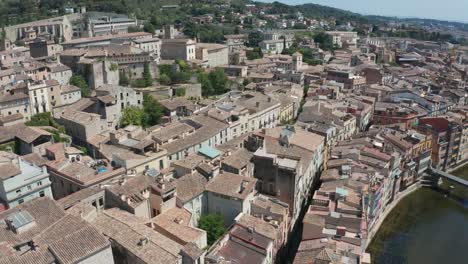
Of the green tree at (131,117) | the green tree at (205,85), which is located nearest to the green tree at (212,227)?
the green tree at (131,117)

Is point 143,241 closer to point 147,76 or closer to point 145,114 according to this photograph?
point 145,114

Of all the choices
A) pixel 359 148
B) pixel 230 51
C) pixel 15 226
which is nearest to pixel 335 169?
pixel 359 148

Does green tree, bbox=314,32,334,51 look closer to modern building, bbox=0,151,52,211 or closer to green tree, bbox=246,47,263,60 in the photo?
green tree, bbox=246,47,263,60

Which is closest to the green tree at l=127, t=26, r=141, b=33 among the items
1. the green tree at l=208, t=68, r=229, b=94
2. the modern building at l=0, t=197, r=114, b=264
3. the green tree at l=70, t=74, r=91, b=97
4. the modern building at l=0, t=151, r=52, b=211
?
the green tree at l=208, t=68, r=229, b=94

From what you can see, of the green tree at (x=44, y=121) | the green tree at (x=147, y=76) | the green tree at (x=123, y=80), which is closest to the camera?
the green tree at (x=44, y=121)

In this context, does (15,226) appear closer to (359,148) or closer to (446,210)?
(359,148)

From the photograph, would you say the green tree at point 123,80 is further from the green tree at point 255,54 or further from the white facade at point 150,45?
the green tree at point 255,54

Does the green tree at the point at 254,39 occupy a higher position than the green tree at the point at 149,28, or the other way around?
the green tree at the point at 149,28
